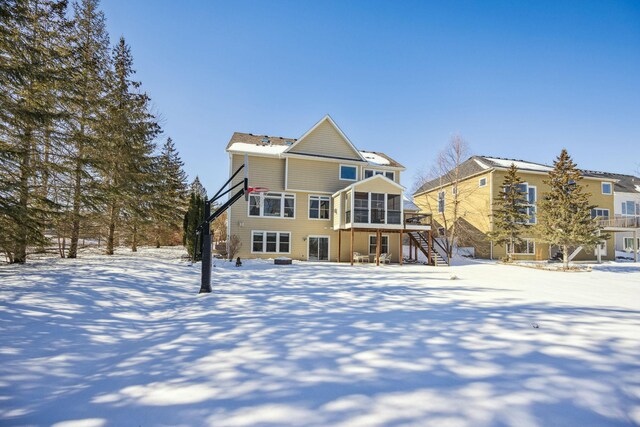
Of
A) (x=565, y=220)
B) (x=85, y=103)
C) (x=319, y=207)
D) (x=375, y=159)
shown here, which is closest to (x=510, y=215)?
(x=565, y=220)

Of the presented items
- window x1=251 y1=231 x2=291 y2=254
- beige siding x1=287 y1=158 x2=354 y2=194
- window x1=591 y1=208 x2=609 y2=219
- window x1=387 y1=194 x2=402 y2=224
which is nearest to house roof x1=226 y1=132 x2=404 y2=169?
beige siding x1=287 y1=158 x2=354 y2=194

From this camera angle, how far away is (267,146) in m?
22.1

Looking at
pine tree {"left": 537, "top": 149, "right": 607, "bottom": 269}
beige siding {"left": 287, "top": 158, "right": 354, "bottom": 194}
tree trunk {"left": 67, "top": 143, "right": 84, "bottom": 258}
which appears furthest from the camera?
beige siding {"left": 287, "top": 158, "right": 354, "bottom": 194}

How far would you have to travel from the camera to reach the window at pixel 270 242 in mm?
19734

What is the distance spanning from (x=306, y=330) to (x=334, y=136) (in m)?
18.5

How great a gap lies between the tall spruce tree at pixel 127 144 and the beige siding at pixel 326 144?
10.2m

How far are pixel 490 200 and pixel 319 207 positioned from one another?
14.4m

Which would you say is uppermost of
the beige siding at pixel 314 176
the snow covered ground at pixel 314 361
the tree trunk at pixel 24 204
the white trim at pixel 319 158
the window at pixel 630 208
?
the white trim at pixel 319 158

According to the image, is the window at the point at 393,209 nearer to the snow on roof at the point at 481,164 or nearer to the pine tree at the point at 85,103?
the snow on roof at the point at 481,164

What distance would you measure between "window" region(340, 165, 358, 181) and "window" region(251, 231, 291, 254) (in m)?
5.89

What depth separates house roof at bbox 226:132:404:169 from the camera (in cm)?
2053

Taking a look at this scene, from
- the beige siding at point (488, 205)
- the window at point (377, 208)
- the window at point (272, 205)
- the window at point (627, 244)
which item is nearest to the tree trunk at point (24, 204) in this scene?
the window at point (272, 205)

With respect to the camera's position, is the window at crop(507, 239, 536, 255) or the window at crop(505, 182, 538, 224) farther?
the window at crop(505, 182, 538, 224)

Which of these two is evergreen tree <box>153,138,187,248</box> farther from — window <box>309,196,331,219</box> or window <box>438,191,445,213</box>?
window <box>438,191,445,213</box>
